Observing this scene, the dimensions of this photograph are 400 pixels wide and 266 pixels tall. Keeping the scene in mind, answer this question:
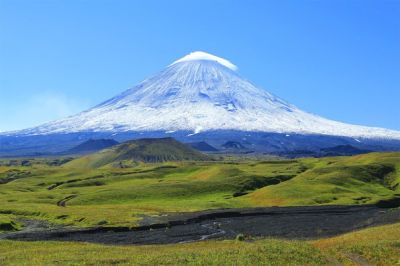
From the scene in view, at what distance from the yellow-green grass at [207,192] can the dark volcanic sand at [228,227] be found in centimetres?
1080

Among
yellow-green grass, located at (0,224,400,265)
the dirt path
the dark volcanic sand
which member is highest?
yellow-green grass, located at (0,224,400,265)

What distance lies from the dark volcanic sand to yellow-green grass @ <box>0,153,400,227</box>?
10802mm

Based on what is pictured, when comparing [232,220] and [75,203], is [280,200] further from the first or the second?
[75,203]

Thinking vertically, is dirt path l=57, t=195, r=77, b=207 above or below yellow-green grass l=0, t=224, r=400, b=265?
below

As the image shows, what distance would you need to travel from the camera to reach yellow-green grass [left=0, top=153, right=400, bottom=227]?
119 m

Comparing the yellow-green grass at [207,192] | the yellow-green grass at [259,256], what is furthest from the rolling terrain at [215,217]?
the yellow-green grass at [207,192]

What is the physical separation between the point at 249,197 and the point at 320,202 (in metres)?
19.9

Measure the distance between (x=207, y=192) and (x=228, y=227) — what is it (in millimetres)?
62937

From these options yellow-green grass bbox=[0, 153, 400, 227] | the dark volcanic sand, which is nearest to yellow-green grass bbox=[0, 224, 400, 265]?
the dark volcanic sand

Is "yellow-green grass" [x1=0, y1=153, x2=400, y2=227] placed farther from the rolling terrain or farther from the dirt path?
the dirt path

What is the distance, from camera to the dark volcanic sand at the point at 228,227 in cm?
7894

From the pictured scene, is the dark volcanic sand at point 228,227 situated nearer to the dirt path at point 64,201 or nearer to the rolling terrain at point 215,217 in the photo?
the rolling terrain at point 215,217

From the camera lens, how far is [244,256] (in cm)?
4728

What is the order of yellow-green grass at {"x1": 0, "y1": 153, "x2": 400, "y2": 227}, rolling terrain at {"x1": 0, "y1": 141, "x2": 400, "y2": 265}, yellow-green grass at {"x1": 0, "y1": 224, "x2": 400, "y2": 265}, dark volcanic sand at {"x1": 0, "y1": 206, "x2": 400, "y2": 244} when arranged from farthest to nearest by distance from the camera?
yellow-green grass at {"x1": 0, "y1": 153, "x2": 400, "y2": 227} → dark volcanic sand at {"x1": 0, "y1": 206, "x2": 400, "y2": 244} → rolling terrain at {"x1": 0, "y1": 141, "x2": 400, "y2": 265} → yellow-green grass at {"x1": 0, "y1": 224, "x2": 400, "y2": 265}
